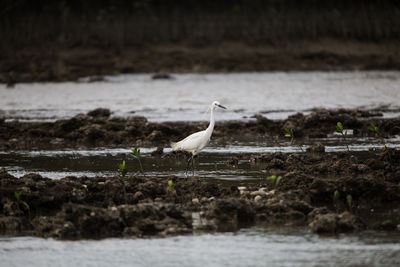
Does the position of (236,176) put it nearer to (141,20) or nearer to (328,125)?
(328,125)

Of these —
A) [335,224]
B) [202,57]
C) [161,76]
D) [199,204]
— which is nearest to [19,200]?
[199,204]

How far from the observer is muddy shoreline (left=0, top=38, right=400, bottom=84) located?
150ft

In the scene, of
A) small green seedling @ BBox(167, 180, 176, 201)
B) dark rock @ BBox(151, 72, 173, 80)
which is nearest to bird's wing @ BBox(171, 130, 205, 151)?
small green seedling @ BBox(167, 180, 176, 201)

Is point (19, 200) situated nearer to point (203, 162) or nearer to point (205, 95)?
point (203, 162)

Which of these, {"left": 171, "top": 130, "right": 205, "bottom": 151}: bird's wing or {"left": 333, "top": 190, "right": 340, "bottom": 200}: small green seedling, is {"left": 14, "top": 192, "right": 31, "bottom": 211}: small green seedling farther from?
{"left": 333, "top": 190, "right": 340, "bottom": 200}: small green seedling

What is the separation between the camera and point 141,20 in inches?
2056

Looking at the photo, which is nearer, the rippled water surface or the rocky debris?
the rippled water surface

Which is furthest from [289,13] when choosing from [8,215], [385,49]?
[8,215]

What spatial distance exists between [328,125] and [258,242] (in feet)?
34.4

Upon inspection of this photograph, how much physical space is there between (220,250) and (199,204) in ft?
5.71

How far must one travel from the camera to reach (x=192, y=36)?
49688 millimetres

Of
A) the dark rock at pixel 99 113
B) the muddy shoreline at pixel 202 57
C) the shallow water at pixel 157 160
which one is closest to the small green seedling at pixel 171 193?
the shallow water at pixel 157 160

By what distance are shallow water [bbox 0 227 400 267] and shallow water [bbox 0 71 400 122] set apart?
13870 mm

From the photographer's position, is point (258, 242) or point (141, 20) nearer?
point (258, 242)
